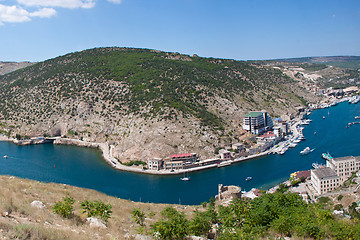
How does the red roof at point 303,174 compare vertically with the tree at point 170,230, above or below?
below

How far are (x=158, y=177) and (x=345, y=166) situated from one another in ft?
79.4

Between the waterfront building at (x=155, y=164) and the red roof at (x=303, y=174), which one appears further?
the waterfront building at (x=155, y=164)

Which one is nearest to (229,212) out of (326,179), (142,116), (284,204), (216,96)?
(284,204)

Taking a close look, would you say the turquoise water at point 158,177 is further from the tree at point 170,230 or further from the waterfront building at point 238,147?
the tree at point 170,230

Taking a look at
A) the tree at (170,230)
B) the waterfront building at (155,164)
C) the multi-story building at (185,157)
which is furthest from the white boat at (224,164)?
the tree at (170,230)

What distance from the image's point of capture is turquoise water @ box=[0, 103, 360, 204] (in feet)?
118

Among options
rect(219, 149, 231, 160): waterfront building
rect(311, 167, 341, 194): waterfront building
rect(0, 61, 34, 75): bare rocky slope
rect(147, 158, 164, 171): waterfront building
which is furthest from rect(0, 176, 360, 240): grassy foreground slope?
rect(0, 61, 34, 75): bare rocky slope

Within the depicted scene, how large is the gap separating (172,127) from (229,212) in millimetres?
38532

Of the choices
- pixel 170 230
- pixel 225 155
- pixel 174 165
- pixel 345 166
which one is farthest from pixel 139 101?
pixel 170 230

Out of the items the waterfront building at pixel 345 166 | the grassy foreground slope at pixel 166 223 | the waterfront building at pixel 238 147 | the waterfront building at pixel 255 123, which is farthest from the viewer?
the waterfront building at pixel 255 123

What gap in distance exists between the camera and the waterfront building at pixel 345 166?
116 ft

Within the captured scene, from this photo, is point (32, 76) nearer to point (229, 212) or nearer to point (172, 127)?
point (172, 127)

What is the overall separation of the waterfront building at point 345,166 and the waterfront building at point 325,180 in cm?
196

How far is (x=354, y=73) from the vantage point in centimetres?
15238
